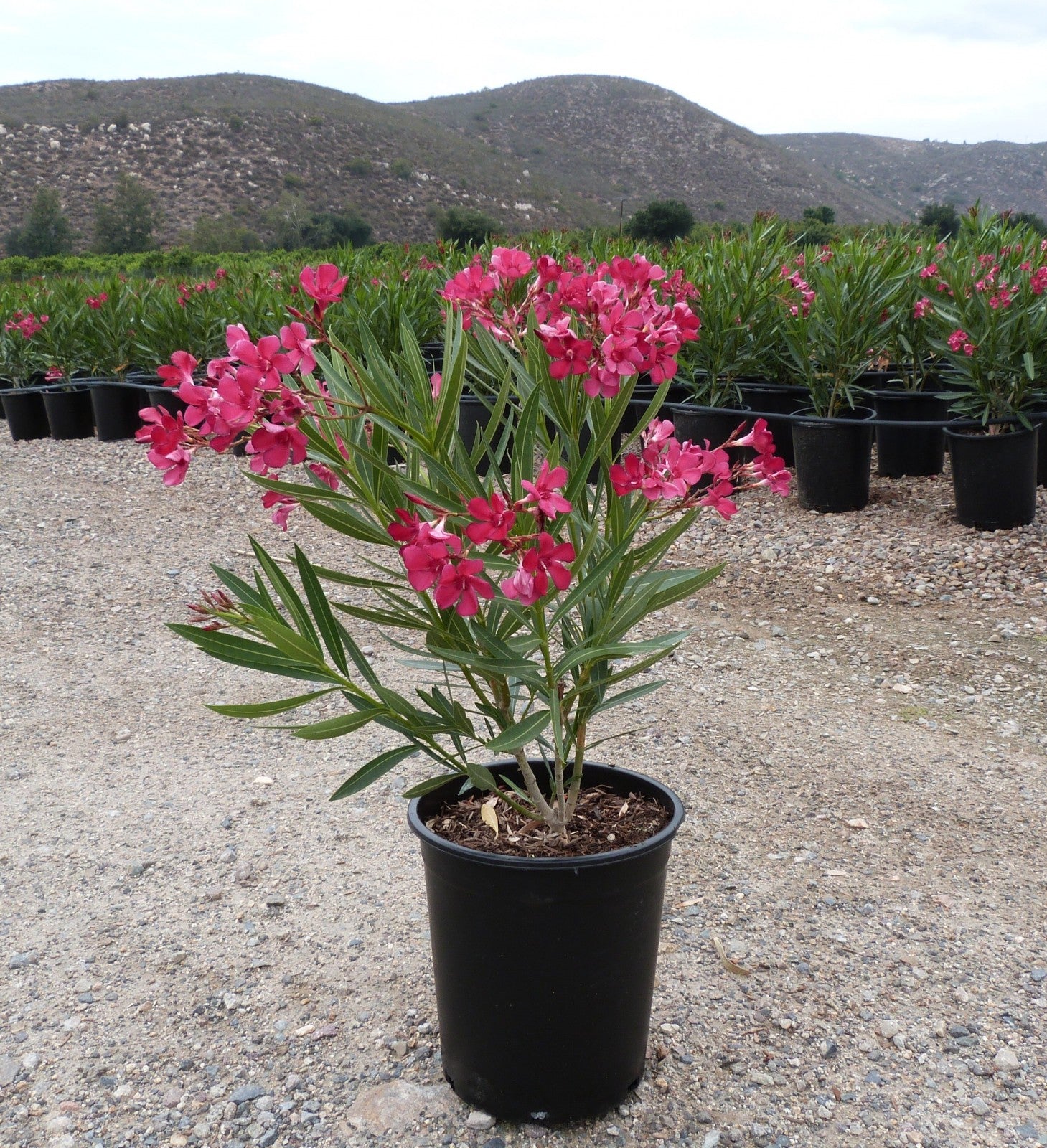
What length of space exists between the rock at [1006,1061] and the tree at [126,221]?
3986cm

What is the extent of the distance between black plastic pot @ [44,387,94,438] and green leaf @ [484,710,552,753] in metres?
6.39

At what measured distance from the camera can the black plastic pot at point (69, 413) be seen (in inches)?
270

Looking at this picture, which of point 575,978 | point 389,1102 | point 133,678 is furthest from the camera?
point 133,678

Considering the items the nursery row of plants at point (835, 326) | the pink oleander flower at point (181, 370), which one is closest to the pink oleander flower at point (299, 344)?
the pink oleander flower at point (181, 370)

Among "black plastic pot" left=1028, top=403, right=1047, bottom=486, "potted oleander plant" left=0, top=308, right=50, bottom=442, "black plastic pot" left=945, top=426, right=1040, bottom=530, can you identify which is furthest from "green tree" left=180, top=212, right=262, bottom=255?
"black plastic pot" left=945, top=426, right=1040, bottom=530

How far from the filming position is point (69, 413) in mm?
6898

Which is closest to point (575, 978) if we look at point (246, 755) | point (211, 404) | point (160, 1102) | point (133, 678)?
point (160, 1102)

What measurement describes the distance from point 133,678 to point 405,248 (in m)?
5.61

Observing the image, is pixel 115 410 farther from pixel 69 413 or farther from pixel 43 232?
pixel 43 232

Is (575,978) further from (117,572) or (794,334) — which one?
(794,334)

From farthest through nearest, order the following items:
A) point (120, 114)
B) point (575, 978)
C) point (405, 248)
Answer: point (120, 114)
point (405, 248)
point (575, 978)

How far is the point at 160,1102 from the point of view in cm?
152

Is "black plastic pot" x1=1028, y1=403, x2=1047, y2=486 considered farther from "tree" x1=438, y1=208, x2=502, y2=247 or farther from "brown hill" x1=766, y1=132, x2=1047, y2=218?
"brown hill" x1=766, y1=132, x2=1047, y2=218

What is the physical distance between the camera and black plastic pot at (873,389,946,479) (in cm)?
472
